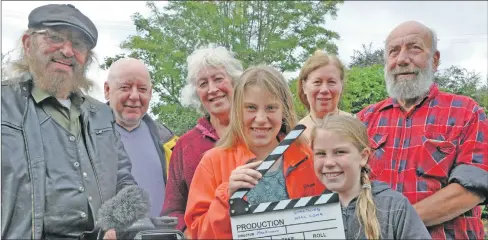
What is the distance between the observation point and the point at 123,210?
260 centimetres

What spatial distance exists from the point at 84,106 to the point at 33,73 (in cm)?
27

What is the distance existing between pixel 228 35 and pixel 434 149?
5.27m

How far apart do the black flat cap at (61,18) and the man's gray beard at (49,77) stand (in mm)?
110

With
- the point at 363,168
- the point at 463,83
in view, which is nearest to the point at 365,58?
the point at 463,83

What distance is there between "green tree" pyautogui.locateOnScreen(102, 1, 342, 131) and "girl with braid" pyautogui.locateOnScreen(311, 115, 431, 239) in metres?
1.58

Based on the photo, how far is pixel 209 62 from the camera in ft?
10.2

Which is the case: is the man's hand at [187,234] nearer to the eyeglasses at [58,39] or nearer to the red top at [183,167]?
the red top at [183,167]

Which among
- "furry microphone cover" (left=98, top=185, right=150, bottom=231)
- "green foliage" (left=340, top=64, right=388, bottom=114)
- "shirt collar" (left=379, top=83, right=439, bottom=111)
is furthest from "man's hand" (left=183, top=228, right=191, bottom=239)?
"green foliage" (left=340, top=64, right=388, bottom=114)

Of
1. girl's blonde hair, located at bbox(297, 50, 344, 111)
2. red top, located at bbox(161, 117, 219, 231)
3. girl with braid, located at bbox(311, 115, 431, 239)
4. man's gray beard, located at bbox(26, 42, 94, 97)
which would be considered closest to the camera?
girl with braid, located at bbox(311, 115, 431, 239)

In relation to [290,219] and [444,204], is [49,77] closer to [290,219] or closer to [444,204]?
[290,219]

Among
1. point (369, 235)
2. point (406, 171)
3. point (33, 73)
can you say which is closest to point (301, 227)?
point (369, 235)

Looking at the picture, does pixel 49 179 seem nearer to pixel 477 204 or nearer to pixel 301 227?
pixel 301 227

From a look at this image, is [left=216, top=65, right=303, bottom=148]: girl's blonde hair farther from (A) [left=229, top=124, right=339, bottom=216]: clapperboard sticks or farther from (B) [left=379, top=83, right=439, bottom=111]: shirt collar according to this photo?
(B) [left=379, top=83, right=439, bottom=111]: shirt collar

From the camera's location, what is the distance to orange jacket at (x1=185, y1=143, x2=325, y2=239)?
2266 millimetres
